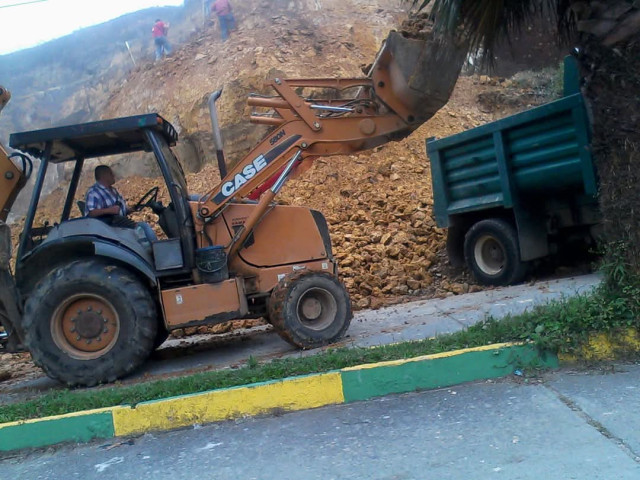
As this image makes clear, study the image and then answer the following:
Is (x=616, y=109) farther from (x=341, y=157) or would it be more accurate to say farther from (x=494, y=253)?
(x=341, y=157)

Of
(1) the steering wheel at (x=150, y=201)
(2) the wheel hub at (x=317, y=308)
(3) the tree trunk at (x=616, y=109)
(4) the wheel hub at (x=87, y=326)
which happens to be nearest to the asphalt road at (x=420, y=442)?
(3) the tree trunk at (x=616, y=109)

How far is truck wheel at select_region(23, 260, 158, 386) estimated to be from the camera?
19.3 ft

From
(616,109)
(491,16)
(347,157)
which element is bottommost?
(616,109)

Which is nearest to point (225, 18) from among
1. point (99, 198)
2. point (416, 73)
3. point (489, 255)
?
point (489, 255)

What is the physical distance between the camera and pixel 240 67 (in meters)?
17.4

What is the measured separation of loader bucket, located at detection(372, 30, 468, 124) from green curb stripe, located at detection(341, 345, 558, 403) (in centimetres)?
264

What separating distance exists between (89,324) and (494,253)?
18.2 feet

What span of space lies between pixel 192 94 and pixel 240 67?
4.97ft

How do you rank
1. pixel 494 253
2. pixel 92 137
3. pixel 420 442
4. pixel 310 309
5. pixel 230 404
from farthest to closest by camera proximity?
pixel 494 253 → pixel 310 309 → pixel 92 137 → pixel 230 404 → pixel 420 442

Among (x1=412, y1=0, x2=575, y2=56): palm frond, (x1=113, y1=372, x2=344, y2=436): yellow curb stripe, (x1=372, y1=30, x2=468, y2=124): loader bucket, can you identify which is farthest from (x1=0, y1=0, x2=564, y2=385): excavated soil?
(x1=113, y1=372, x2=344, y2=436): yellow curb stripe

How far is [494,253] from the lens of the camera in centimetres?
922

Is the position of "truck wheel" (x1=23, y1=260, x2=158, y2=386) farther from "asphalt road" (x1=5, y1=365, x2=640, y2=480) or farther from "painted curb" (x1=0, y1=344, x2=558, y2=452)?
"asphalt road" (x1=5, y1=365, x2=640, y2=480)

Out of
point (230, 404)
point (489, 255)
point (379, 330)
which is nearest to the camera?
point (230, 404)

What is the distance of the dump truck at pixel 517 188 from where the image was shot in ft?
25.1
